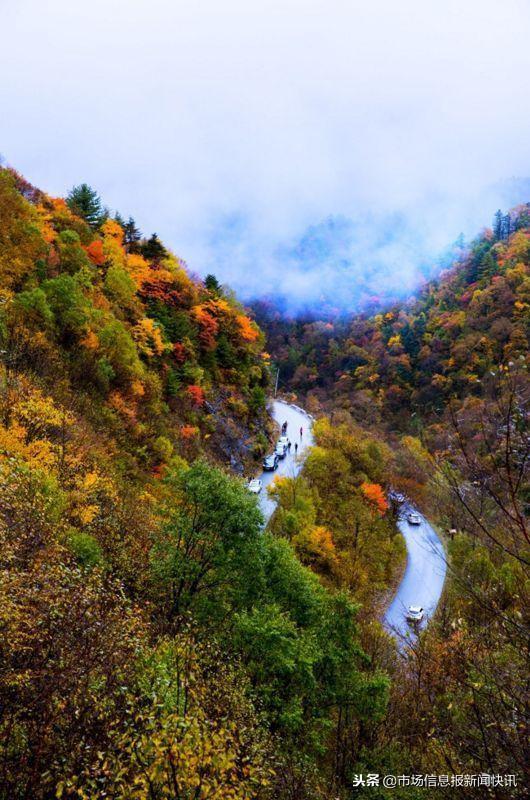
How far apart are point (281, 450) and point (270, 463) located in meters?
3.75

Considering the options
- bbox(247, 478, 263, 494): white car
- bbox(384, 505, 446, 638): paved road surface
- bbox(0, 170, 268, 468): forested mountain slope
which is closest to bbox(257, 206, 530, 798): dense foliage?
bbox(384, 505, 446, 638): paved road surface

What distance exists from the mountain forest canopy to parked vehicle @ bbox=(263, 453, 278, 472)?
1.71 m

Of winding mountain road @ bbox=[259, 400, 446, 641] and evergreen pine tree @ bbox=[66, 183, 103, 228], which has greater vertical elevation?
evergreen pine tree @ bbox=[66, 183, 103, 228]

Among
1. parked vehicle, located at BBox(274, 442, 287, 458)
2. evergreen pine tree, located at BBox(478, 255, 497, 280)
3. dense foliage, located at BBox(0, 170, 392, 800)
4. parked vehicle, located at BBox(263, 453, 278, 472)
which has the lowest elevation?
dense foliage, located at BBox(0, 170, 392, 800)

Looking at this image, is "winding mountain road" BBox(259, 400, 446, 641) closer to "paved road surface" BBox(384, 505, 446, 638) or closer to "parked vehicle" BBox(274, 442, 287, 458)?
"paved road surface" BBox(384, 505, 446, 638)

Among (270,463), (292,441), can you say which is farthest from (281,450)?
(292,441)

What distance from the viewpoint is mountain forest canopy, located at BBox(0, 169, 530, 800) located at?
259 inches

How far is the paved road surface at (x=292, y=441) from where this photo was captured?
34.4 meters

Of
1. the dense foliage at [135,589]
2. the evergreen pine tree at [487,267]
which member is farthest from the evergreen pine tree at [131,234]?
the evergreen pine tree at [487,267]

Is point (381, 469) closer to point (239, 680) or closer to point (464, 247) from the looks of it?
point (239, 680)

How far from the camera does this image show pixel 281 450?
4453 centimetres

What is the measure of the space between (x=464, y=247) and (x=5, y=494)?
508 feet

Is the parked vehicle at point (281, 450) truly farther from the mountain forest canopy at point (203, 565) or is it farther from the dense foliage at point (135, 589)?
the dense foliage at point (135, 589)

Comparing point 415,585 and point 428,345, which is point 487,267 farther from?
point 415,585
